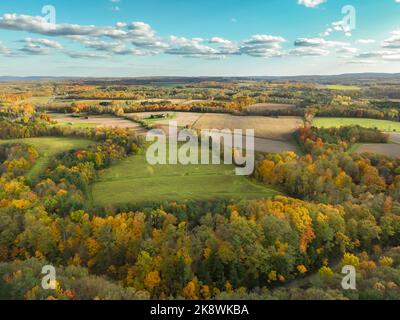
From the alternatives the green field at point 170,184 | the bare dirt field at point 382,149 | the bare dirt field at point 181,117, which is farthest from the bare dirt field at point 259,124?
the green field at point 170,184

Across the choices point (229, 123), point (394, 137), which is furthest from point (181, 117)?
point (394, 137)

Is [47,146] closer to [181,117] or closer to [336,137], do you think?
[181,117]

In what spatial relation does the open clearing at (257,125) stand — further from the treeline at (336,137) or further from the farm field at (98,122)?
the farm field at (98,122)

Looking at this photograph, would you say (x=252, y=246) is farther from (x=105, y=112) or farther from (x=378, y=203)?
(x=105, y=112)

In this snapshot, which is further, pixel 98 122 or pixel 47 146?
pixel 98 122

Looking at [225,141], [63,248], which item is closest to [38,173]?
[63,248]

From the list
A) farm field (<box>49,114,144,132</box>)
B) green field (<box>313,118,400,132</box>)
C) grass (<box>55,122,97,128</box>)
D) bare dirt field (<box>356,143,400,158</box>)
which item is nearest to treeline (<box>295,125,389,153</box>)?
bare dirt field (<box>356,143,400,158</box>)
